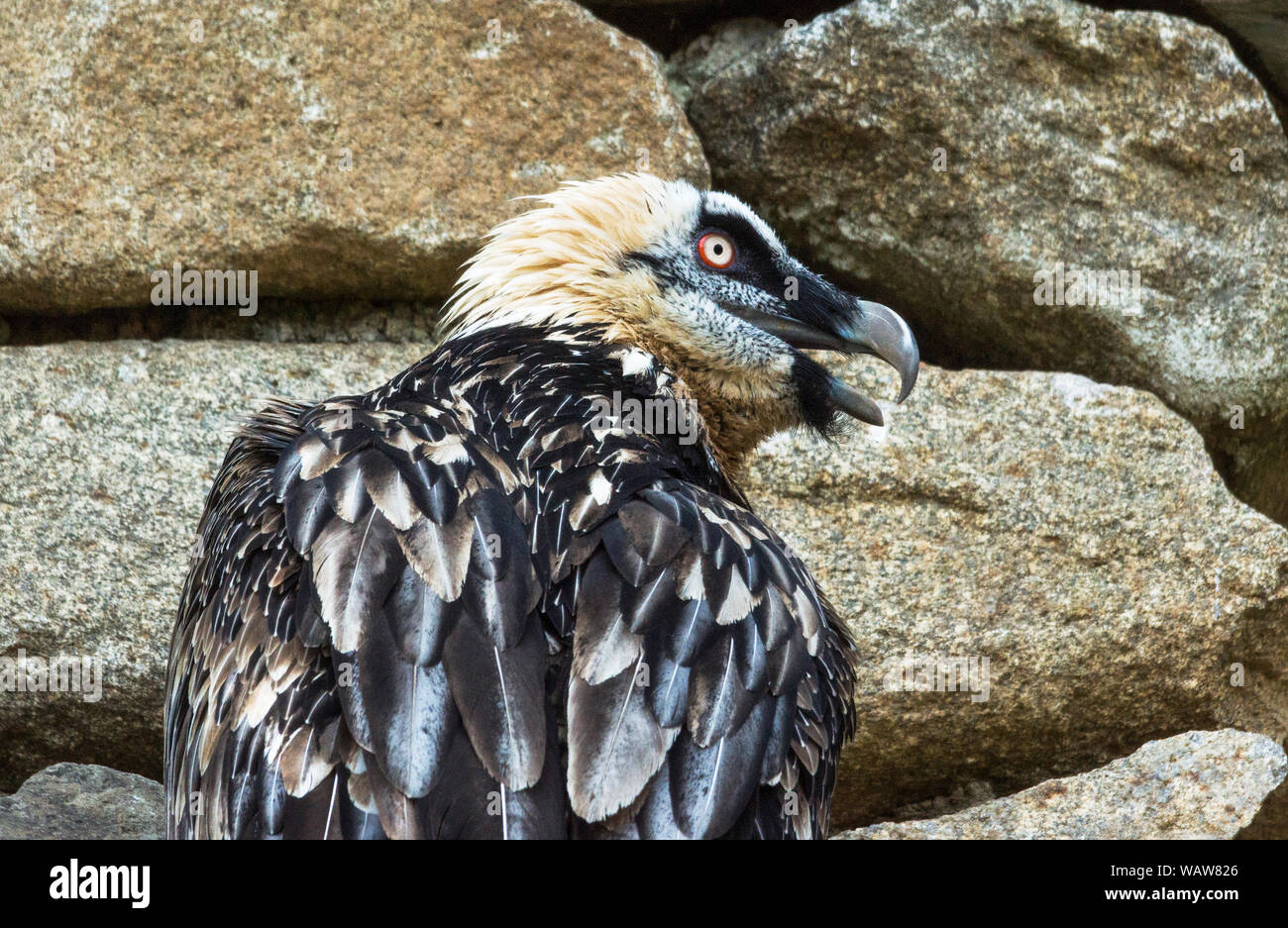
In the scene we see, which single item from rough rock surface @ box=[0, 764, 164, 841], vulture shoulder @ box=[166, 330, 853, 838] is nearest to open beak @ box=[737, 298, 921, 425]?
vulture shoulder @ box=[166, 330, 853, 838]

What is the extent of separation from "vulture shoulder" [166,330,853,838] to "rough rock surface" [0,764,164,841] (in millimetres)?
816

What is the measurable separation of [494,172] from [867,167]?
4.06 feet

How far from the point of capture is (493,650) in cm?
251

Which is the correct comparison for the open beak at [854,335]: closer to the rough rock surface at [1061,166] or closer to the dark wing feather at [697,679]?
the dark wing feather at [697,679]

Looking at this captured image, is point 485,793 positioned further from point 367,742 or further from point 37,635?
point 37,635

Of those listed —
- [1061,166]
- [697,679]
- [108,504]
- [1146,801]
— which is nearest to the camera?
[697,679]

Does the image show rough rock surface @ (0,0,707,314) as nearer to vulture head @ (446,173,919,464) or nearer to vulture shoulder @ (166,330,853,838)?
vulture head @ (446,173,919,464)

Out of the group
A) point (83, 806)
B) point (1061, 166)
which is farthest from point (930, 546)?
point (83, 806)

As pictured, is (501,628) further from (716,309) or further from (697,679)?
(716,309)

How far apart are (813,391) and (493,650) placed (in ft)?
4.88

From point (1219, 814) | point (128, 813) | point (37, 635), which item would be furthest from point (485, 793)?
point (1219, 814)

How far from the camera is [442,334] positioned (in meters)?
4.45

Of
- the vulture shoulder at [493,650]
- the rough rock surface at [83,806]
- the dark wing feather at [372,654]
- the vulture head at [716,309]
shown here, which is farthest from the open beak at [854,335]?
the rough rock surface at [83,806]

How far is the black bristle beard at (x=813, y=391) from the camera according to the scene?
3.72m
